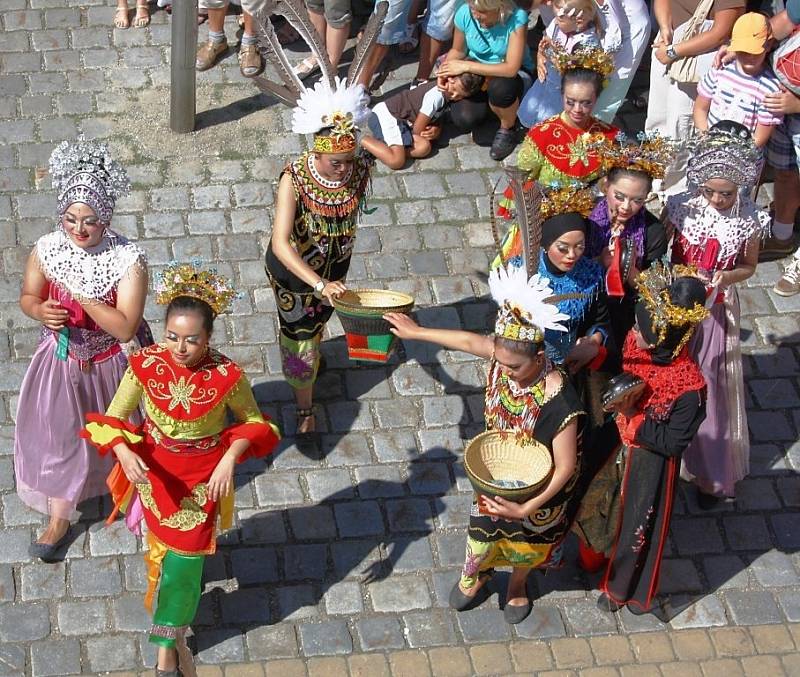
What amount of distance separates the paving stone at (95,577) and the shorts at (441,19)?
4353mm

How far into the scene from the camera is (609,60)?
23.4 ft

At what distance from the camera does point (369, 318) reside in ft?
19.7

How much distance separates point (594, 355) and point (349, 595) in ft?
5.28

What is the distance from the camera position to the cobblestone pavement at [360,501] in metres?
6.07

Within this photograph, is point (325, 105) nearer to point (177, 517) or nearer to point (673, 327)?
point (673, 327)

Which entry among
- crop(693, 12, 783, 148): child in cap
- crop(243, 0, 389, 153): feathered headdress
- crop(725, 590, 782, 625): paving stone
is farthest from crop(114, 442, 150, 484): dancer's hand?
crop(693, 12, 783, 148): child in cap

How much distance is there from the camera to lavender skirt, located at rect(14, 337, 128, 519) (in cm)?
611

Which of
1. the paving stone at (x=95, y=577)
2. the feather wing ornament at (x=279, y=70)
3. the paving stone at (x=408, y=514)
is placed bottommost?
the paving stone at (x=95, y=577)

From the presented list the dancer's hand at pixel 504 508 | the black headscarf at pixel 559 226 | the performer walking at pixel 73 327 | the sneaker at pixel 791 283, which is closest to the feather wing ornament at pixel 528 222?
the black headscarf at pixel 559 226

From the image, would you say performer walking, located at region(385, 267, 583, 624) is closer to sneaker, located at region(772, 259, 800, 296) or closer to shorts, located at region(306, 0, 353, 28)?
sneaker, located at region(772, 259, 800, 296)

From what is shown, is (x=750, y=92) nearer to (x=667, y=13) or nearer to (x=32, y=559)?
(x=667, y=13)

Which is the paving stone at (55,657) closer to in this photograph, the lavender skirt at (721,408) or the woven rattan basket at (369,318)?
the woven rattan basket at (369,318)

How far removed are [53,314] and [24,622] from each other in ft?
4.67

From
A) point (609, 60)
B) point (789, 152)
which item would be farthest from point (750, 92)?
point (609, 60)
